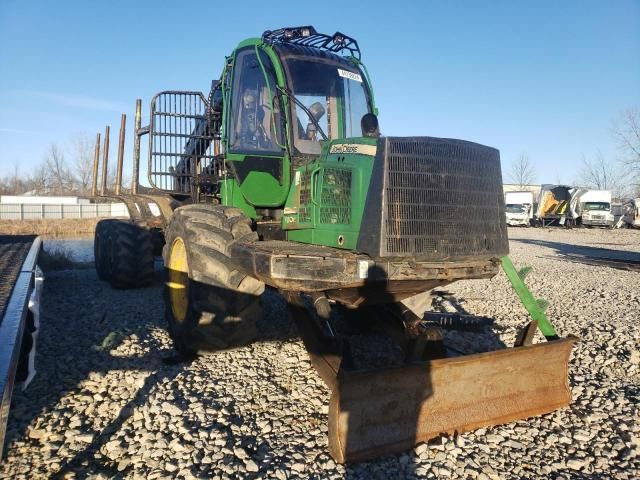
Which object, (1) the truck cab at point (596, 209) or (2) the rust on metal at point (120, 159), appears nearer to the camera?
(2) the rust on metal at point (120, 159)

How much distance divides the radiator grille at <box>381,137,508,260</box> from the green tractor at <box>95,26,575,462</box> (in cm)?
1

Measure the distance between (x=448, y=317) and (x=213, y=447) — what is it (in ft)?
12.1

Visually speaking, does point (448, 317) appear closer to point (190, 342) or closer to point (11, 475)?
point (190, 342)

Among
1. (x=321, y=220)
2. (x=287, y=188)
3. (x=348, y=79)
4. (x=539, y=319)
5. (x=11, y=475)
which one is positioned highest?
(x=348, y=79)

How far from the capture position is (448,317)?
6043mm

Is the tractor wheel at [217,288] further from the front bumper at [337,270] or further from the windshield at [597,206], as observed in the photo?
the windshield at [597,206]

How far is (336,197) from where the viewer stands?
4.01 meters

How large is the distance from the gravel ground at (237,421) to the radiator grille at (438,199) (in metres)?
1.41

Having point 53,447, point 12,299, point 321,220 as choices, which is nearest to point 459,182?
point 321,220

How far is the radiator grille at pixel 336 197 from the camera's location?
391cm

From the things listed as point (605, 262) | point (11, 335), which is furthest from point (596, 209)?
point (11, 335)

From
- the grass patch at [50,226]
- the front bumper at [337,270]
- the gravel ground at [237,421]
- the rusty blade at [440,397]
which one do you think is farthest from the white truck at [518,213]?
the front bumper at [337,270]

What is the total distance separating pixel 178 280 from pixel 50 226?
2326 cm

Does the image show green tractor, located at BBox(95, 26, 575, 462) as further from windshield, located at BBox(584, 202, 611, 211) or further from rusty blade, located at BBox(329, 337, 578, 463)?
windshield, located at BBox(584, 202, 611, 211)
